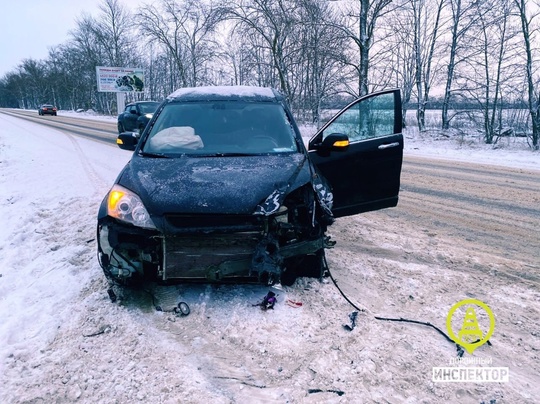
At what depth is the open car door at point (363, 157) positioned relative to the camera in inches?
147

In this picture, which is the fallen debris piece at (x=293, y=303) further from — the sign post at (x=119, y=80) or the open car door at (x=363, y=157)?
the sign post at (x=119, y=80)

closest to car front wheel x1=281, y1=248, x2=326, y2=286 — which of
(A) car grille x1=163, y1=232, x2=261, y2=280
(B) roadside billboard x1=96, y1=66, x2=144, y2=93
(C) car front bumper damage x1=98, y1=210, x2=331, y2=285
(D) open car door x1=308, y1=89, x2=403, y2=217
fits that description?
(C) car front bumper damage x1=98, y1=210, x2=331, y2=285

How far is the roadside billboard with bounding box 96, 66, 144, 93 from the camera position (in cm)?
3847

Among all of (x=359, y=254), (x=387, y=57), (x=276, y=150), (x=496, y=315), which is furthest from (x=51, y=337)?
(x=387, y=57)

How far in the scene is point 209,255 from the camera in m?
2.43

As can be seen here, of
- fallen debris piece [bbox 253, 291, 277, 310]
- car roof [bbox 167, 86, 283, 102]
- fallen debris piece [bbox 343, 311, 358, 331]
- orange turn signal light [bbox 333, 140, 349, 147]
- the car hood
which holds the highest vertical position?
car roof [bbox 167, 86, 283, 102]

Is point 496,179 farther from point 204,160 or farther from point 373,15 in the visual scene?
point 373,15

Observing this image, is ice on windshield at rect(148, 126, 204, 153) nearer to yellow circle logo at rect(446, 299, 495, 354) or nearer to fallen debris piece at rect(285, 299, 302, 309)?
fallen debris piece at rect(285, 299, 302, 309)

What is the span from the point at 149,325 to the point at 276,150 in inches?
72.1

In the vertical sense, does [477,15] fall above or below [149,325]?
above

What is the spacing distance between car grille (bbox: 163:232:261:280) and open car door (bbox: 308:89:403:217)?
159 centimetres

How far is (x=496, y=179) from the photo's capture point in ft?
26.1

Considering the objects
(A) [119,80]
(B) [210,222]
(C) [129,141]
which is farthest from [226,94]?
(A) [119,80]

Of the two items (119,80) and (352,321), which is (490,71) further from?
(119,80)
